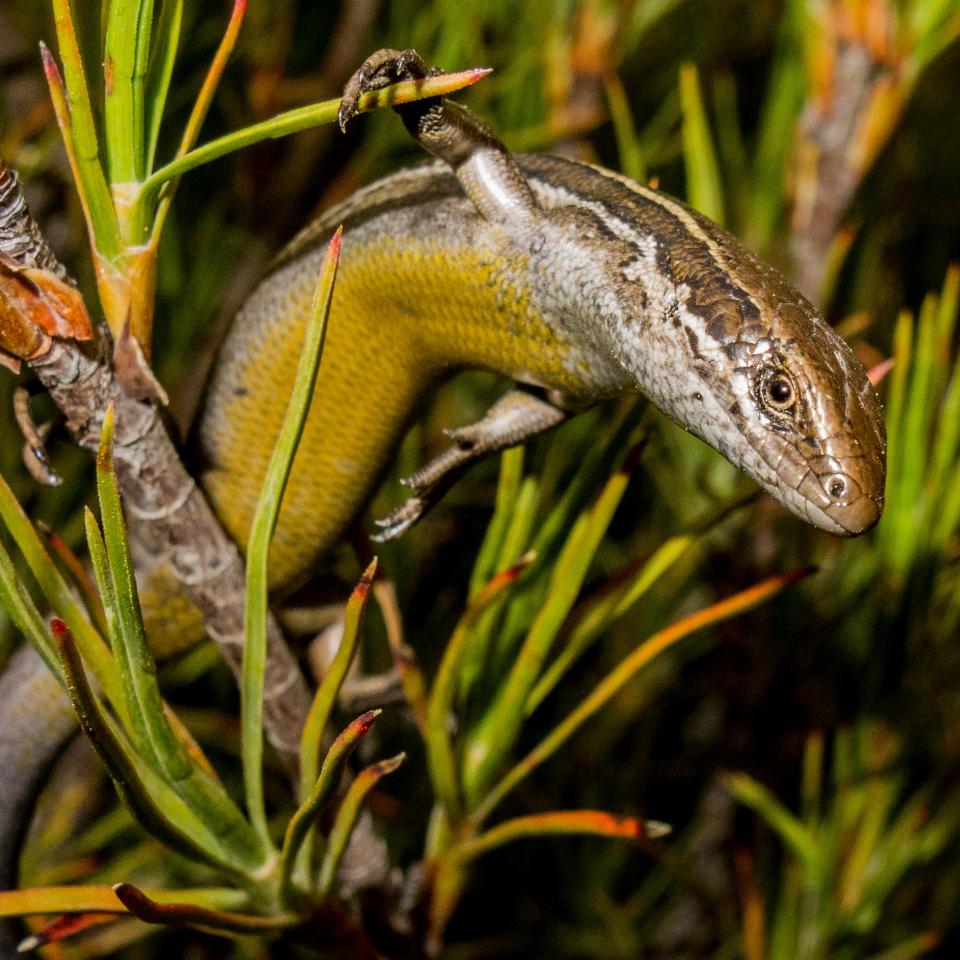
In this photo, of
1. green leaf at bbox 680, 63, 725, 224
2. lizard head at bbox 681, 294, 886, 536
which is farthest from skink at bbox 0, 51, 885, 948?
green leaf at bbox 680, 63, 725, 224

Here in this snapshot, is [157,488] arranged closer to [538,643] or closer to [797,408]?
[538,643]

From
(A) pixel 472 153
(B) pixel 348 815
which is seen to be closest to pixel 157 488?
(B) pixel 348 815

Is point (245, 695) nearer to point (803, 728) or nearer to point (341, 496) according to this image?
point (341, 496)

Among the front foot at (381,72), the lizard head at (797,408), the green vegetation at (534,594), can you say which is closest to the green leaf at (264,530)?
the green vegetation at (534,594)

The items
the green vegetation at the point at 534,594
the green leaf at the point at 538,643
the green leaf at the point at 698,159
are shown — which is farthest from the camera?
the green leaf at the point at 698,159

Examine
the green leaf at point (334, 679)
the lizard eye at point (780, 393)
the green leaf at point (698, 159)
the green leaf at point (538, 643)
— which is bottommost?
the green leaf at point (538, 643)

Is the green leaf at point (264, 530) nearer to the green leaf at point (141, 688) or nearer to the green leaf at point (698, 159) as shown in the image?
the green leaf at point (141, 688)

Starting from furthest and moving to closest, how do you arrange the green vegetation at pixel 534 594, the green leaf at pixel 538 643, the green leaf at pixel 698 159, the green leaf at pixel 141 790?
the green leaf at pixel 698 159 < the green leaf at pixel 538 643 < the green vegetation at pixel 534 594 < the green leaf at pixel 141 790
